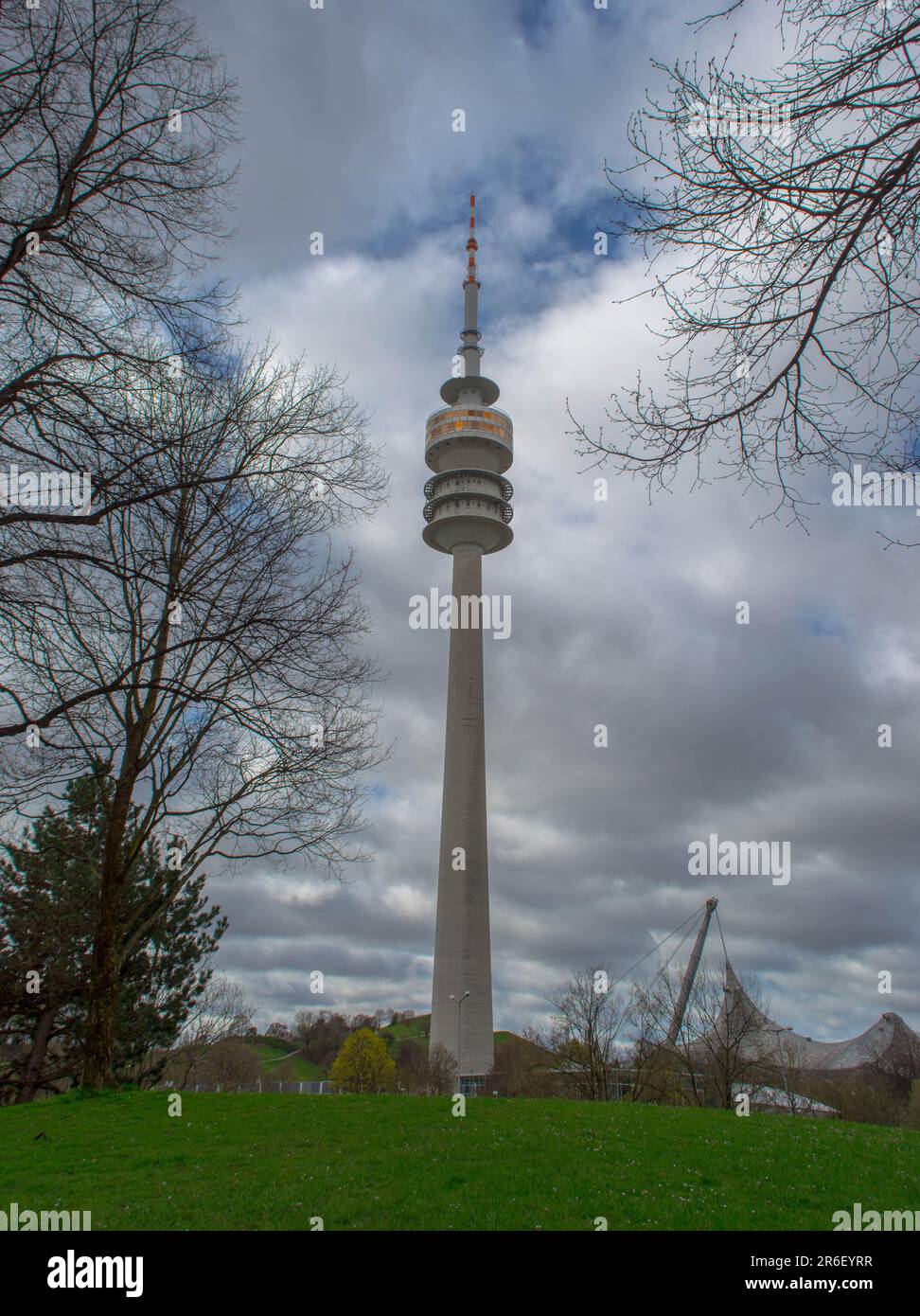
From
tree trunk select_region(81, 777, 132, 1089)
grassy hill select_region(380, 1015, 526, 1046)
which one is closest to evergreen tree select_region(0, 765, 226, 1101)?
tree trunk select_region(81, 777, 132, 1089)

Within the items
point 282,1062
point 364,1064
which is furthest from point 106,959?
point 282,1062

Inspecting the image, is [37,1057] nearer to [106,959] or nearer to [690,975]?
[106,959]

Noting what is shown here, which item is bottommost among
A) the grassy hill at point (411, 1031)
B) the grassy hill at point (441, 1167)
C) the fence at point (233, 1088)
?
the grassy hill at point (411, 1031)

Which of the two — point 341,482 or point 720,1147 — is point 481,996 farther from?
point 341,482

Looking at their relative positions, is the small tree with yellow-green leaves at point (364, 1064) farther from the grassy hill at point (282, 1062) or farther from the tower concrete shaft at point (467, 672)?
the grassy hill at point (282, 1062)

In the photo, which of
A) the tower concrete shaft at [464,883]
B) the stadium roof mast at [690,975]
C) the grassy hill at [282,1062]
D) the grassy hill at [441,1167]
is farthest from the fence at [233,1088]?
the grassy hill at [282,1062]
